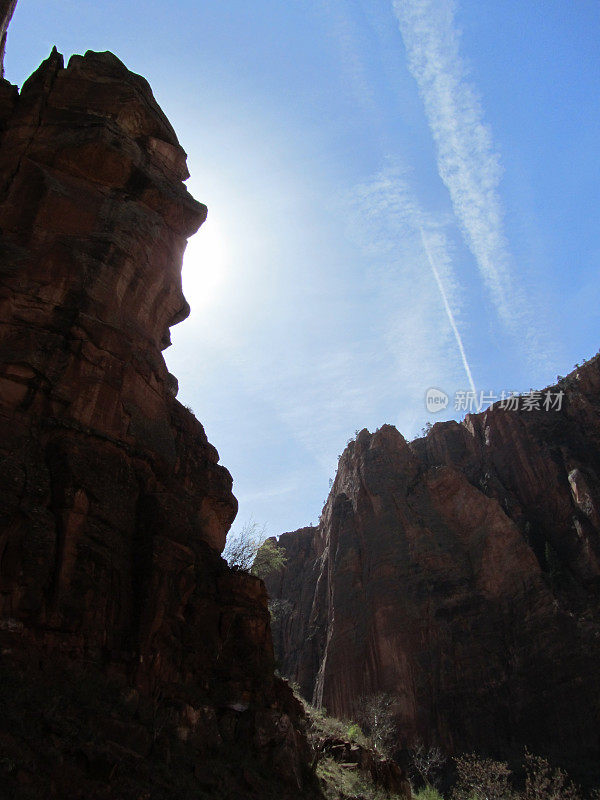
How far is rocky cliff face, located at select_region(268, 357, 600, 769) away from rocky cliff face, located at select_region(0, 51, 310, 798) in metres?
30.9

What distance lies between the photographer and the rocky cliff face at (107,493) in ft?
Answer: 36.2

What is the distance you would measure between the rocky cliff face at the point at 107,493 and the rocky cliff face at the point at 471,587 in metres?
30.9

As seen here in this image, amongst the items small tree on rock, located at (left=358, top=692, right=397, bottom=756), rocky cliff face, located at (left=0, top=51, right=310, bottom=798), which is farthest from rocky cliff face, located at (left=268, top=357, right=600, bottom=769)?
rocky cliff face, located at (left=0, top=51, right=310, bottom=798)

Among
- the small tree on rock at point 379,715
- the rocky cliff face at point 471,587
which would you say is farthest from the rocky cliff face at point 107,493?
the rocky cliff face at point 471,587

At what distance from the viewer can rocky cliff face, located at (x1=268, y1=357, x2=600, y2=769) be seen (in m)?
42.7

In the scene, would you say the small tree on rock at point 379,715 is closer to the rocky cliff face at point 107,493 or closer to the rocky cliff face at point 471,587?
the rocky cliff face at point 471,587

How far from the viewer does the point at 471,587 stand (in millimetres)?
51000

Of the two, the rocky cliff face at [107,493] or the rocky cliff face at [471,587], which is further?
the rocky cliff face at [471,587]

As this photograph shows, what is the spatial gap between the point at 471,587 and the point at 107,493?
4360 cm

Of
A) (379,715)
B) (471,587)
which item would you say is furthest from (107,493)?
(471,587)

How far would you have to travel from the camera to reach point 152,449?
56.6ft

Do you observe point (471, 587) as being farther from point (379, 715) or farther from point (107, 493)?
point (107, 493)

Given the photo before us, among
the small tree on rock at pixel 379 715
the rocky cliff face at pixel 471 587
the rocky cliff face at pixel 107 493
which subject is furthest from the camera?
the rocky cliff face at pixel 471 587

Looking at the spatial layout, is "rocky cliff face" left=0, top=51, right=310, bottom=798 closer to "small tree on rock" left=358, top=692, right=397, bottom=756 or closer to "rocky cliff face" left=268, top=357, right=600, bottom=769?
"small tree on rock" left=358, top=692, right=397, bottom=756
